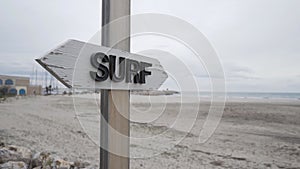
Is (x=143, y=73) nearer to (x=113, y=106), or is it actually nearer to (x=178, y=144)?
(x=113, y=106)

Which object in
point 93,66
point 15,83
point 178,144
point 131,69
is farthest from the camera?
point 178,144

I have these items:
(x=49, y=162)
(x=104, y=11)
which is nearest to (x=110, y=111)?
(x=104, y=11)

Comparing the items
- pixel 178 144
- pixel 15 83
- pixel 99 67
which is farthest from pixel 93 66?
pixel 178 144

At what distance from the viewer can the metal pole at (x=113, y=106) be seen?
621mm

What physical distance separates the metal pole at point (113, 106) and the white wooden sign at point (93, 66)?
1.2 inches

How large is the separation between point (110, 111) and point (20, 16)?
93cm

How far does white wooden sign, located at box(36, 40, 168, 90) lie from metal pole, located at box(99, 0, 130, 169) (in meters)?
0.03

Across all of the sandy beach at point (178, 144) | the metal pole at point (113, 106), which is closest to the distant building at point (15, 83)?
the sandy beach at point (178, 144)

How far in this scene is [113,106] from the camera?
0.63 metres

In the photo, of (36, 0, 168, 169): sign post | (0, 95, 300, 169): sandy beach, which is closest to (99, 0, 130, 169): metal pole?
(36, 0, 168, 169): sign post

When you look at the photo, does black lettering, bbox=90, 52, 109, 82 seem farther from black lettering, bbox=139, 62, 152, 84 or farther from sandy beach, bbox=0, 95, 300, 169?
sandy beach, bbox=0, 95, 300, 169

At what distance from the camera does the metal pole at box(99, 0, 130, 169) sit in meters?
0.62

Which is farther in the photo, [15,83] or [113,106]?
[15,83]

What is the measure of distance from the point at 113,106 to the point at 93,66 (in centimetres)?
13
